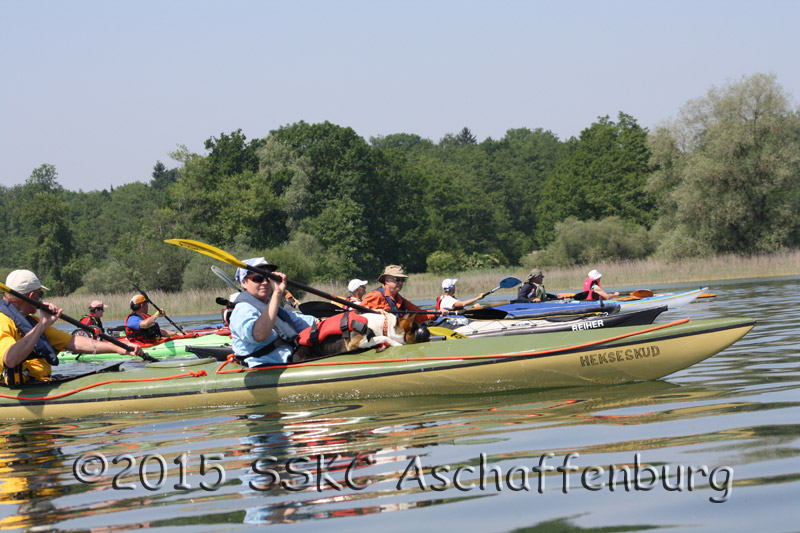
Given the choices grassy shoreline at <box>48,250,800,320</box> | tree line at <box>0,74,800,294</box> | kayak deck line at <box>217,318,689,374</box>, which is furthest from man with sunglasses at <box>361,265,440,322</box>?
tree line at <box>0,74,800,294</box>

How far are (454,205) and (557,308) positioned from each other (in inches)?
2125

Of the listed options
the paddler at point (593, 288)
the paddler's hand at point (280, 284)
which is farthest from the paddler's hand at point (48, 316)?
the paddler at point (593, 288)

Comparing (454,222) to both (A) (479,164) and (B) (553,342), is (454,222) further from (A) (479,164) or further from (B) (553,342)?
(B) (553,342)

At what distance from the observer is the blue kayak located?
12.4 meters

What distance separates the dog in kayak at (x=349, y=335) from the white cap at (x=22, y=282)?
2.40m

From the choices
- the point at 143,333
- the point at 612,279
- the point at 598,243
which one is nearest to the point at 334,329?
the point at 143,333

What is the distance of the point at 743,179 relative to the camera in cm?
3462

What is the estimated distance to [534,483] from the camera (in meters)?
4.20

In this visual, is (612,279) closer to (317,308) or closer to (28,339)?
(317,308)

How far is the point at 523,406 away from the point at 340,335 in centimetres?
194

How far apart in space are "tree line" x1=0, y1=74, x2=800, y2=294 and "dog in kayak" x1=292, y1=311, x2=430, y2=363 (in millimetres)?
28366

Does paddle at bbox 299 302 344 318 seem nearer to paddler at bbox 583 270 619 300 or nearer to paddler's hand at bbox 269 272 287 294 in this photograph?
paddler's hand at bbox 269 272 287 294

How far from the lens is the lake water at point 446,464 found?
3793 millimetres

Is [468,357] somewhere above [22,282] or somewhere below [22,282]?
below
